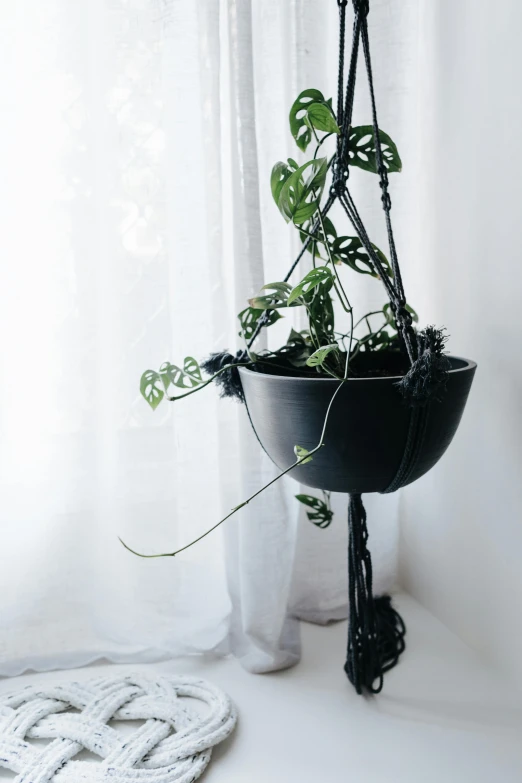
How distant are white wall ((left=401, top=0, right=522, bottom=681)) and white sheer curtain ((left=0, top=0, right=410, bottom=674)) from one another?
7 centimetres

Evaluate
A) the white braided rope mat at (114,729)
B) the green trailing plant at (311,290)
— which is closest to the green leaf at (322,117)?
the green trailing plant at (311,290)

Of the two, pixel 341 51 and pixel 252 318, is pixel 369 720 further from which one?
pixel 341 51

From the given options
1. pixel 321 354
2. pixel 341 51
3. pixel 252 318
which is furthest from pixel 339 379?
pixel 341 51

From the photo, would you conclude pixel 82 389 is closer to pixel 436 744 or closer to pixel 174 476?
pixel 174 476

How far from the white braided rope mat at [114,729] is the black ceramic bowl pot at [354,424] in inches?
17.9

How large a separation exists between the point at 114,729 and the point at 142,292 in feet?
2.35

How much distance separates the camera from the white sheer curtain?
1.08 meters

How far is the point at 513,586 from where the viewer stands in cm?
109

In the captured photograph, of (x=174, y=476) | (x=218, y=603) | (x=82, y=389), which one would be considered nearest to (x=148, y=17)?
(x=82, y=389)

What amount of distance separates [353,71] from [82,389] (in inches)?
26.4

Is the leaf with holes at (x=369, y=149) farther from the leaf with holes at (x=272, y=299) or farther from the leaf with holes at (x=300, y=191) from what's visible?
the leaf with holes at (x=272, y=299)

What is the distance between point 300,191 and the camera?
2.79 feet

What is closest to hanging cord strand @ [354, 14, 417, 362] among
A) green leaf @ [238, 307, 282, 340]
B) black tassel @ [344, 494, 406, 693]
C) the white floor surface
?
green leaf @ [238, 307, 282, 340]

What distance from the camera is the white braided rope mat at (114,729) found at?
927mm
